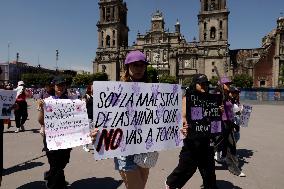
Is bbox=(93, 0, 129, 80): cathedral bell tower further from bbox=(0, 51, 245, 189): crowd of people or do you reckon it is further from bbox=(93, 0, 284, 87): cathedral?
bbox=(0, 51, 245, 189): crowd of people

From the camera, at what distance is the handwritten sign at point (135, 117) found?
3330mm

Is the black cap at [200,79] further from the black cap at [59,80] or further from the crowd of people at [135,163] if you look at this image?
the black cap at [59,80]

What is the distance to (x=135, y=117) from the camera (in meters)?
3.66

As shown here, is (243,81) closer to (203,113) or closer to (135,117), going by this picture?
(203,113)

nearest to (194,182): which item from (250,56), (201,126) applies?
(201,126)

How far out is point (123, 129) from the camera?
11.5 feet

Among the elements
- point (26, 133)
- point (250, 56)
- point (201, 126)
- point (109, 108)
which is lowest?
point (26, 133)

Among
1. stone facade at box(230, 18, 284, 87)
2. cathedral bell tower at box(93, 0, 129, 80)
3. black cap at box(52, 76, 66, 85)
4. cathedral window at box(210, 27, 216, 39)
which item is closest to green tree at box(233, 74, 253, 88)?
stone facade at box(230, 18, 284, 87)

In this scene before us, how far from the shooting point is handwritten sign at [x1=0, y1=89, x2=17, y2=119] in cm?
529

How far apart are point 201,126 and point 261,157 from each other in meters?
4.60

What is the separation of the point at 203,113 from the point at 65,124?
1.98 meters

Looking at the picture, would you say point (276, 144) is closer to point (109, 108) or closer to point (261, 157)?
point (261, 157)

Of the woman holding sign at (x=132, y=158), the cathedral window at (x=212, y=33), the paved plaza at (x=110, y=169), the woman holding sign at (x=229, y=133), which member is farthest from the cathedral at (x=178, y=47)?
the woman holding sign at (x=132, y=158)

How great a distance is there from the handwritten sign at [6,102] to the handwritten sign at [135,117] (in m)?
2.43
